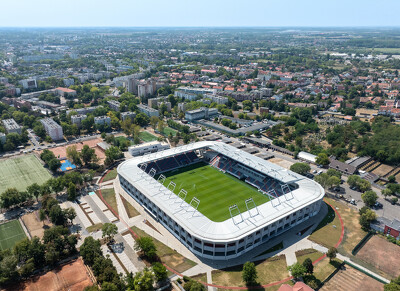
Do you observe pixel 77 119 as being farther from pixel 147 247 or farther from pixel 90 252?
pixel 147 247

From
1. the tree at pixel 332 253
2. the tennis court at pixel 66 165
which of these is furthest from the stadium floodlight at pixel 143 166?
the tree at pixel 332 253

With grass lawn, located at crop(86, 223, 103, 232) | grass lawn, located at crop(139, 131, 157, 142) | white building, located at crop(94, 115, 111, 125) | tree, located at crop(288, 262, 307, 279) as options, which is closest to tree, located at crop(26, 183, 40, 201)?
grass lawn, located at crop(86, 223, 103, 232)

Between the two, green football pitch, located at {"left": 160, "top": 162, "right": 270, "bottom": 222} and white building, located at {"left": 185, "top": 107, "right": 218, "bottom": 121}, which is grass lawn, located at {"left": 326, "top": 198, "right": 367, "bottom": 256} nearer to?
green football pitch, located at {"left": 160, "top": 162, "right": 270, "bottom": 222}

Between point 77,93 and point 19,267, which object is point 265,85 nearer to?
point 77,93

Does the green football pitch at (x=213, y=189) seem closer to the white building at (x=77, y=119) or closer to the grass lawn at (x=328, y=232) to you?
the grass lawn at (x=328, y=232)

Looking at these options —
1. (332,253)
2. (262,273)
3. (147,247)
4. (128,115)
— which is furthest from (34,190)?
(332,253)

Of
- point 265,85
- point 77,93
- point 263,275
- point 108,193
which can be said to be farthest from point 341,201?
point 77,93

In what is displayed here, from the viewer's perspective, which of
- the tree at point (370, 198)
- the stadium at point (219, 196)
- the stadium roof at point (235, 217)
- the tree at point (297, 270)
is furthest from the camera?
the tree at point (370, 198)
